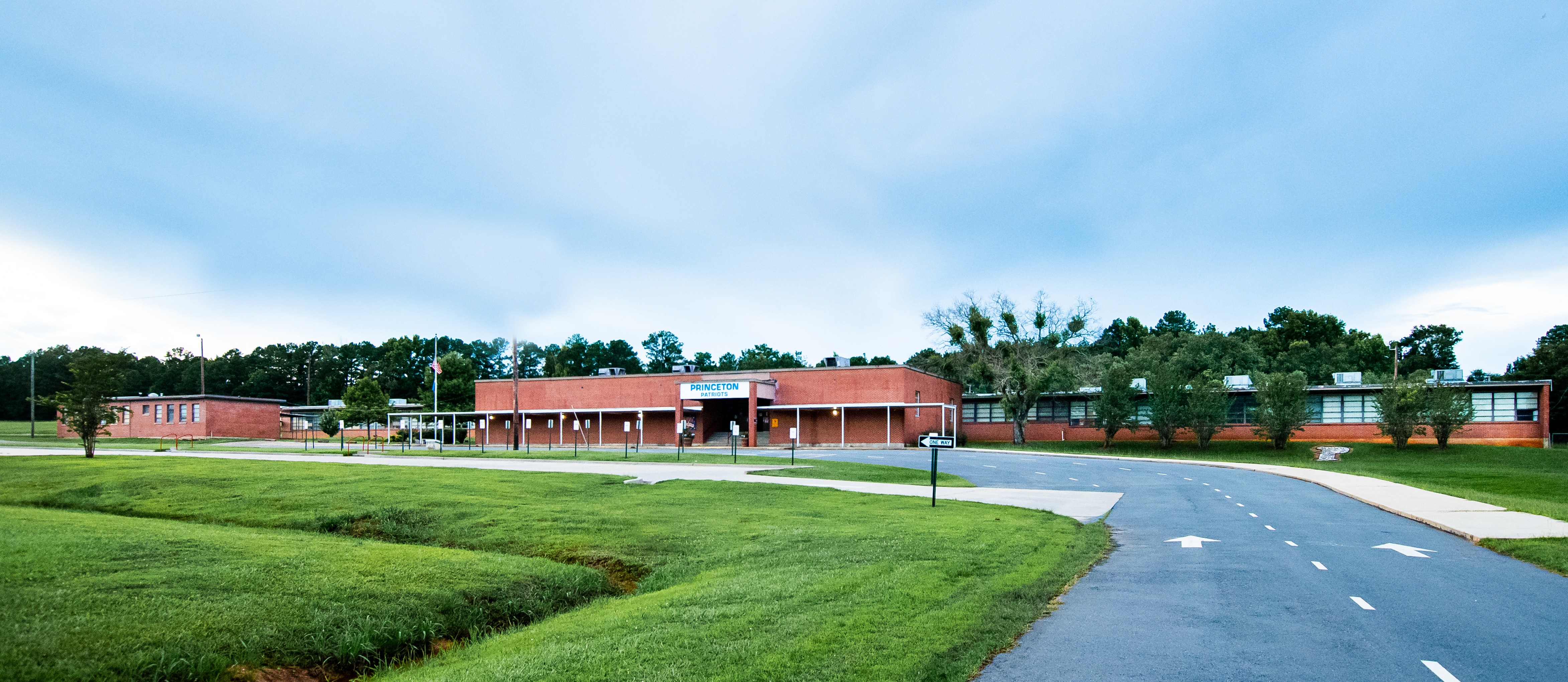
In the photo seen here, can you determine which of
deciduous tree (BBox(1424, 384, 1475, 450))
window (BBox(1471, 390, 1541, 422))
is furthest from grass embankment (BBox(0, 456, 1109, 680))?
window (BBox(1471, 390, 1541, 422))

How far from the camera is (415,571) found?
10.6 metres

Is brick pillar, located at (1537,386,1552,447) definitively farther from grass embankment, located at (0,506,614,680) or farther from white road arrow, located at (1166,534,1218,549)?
grass embankment, located at (0,506,614,680)

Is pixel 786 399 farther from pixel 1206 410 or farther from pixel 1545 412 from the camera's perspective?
pixel 1545 412

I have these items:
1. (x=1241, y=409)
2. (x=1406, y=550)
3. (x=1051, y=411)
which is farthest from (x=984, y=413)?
(x=1406, y=550)

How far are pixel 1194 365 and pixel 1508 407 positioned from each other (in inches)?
1031

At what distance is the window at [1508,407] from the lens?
180 ft

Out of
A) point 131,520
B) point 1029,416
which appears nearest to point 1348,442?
point 1029,416

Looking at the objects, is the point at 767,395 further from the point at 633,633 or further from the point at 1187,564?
the point at 633,633

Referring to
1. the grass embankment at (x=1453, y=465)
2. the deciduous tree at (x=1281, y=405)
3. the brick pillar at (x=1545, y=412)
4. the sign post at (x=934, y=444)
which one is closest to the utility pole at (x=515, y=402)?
the sign post at (x=934, y=444)

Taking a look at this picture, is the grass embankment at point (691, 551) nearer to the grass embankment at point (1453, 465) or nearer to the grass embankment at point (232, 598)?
the grass embankment at point (232, 598)

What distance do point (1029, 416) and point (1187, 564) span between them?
57761 millimetres

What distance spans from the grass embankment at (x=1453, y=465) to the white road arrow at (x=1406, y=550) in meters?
1.10

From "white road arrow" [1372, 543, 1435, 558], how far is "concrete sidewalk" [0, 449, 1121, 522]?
5.37m

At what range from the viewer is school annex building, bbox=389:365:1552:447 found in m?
55.7
